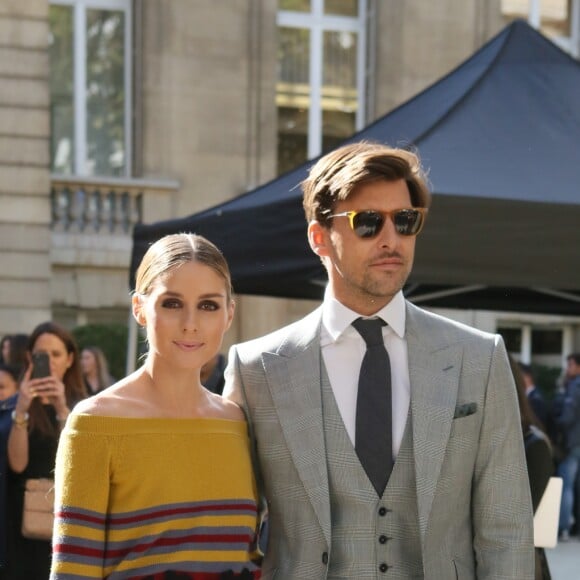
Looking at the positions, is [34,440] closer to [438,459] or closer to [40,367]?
[40,367]

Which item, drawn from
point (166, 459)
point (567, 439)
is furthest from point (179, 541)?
point (567, 439)

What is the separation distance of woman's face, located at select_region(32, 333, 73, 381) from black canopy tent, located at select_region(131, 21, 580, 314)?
908 millimetres

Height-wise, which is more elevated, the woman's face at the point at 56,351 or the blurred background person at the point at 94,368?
the woman's face at the point at 56,351

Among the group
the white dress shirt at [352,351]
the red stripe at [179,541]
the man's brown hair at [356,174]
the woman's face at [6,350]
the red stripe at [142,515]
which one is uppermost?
the man's brown hair at [356,174]

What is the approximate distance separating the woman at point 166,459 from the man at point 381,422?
0.51ft

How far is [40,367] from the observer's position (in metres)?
5.07

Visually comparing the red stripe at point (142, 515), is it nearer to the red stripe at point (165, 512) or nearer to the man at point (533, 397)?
→ the red stripe at point (165, 512)

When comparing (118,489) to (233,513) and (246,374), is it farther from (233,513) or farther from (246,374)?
(246,374)

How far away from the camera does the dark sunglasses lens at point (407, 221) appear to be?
2949 mm

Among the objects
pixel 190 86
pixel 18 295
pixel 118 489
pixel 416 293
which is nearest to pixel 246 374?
pixel 118 489

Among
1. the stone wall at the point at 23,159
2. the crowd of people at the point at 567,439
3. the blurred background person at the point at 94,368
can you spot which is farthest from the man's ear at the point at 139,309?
the stone wall at the point at 23,159

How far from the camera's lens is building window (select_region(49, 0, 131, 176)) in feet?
49.4

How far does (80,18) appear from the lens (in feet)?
49.5

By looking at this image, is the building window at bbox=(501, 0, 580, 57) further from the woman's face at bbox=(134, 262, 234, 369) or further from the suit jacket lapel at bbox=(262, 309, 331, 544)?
the woman's face at bbox=(134, 262, 234, 369)
